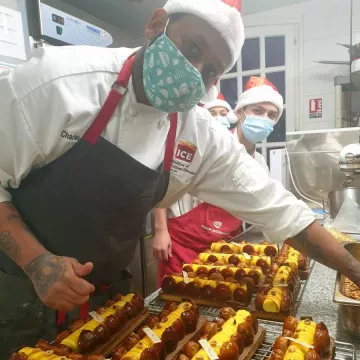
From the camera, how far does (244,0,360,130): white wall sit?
4391mm

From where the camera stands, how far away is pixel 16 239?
3.58 feet

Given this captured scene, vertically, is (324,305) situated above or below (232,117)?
below

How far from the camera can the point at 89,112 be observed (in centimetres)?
119

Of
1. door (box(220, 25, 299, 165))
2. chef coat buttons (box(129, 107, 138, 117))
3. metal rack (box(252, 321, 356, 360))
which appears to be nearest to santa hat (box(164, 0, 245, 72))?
chef coat buttons (box(129, 107, 138, 117))

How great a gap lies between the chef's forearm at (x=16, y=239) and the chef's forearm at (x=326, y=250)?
1016mm

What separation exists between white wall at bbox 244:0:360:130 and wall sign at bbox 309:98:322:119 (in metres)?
0.05

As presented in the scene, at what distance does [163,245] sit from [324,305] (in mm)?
1163

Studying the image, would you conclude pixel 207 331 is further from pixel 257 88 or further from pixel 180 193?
pixel 257 88

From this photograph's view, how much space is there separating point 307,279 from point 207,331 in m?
0.70

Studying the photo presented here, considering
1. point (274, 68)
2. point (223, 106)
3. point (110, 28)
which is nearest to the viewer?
point (223, 106)

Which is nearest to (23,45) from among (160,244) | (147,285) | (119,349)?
(160,244)

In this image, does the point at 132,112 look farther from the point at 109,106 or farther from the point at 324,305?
the point at 324,305

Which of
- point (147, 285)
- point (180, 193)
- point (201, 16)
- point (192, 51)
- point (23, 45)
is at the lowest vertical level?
point (147, 285)

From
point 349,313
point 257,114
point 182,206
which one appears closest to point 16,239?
point 349,313
